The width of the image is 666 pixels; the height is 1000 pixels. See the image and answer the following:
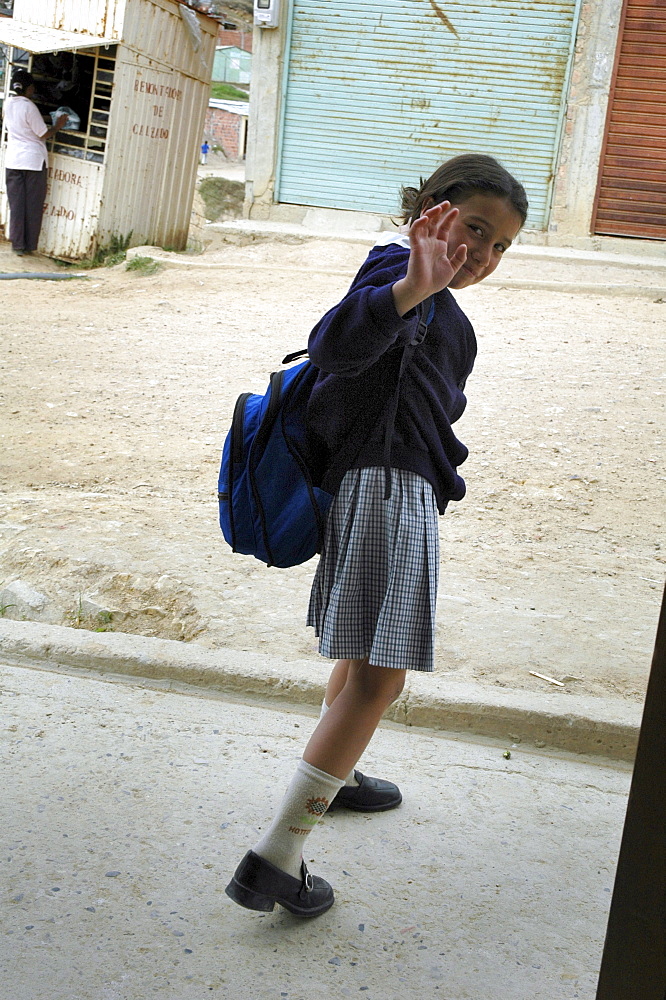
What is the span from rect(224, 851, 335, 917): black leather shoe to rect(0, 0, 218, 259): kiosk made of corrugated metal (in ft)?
32.9

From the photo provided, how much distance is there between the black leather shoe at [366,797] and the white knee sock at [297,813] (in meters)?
0.41

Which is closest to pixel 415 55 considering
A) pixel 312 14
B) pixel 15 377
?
pixel 312 14

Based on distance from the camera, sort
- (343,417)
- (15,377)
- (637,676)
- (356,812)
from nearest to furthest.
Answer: (343,417) < (356,812) < (637,676) < (15,377)

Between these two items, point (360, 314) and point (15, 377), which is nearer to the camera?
point (360, 314)

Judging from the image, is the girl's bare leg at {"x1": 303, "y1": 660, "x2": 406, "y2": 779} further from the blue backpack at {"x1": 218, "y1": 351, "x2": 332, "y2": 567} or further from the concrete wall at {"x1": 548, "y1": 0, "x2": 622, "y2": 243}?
the concrete wall at {"x1": 548, "y1": 0, "x2": 622, "y2": 243}

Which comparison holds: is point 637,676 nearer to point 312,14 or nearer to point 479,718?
point 479,718

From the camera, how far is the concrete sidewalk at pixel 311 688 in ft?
8.74

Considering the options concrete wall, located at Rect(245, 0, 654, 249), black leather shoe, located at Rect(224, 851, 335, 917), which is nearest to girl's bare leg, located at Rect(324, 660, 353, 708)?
black leather shoe, located at Rect(224, 851, 335, 917)

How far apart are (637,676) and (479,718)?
631mm

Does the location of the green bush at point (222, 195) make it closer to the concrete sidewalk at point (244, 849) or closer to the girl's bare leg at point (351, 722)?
the concrete sidewalk at point (244, 849)

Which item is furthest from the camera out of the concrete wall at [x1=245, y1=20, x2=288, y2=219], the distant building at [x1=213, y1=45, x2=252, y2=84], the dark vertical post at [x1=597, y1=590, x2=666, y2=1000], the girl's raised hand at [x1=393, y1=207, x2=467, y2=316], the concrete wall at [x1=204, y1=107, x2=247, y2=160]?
the distant building at [x1=213, y1=45, x2=252, y2=84]

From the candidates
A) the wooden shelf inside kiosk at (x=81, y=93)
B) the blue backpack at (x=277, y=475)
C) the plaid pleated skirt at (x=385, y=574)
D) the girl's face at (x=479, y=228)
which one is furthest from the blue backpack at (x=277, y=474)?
the wooden shelf inside kiosk at (x=81, y=93)

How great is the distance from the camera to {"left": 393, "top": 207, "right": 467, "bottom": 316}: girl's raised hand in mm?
1608

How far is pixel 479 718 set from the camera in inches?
106
